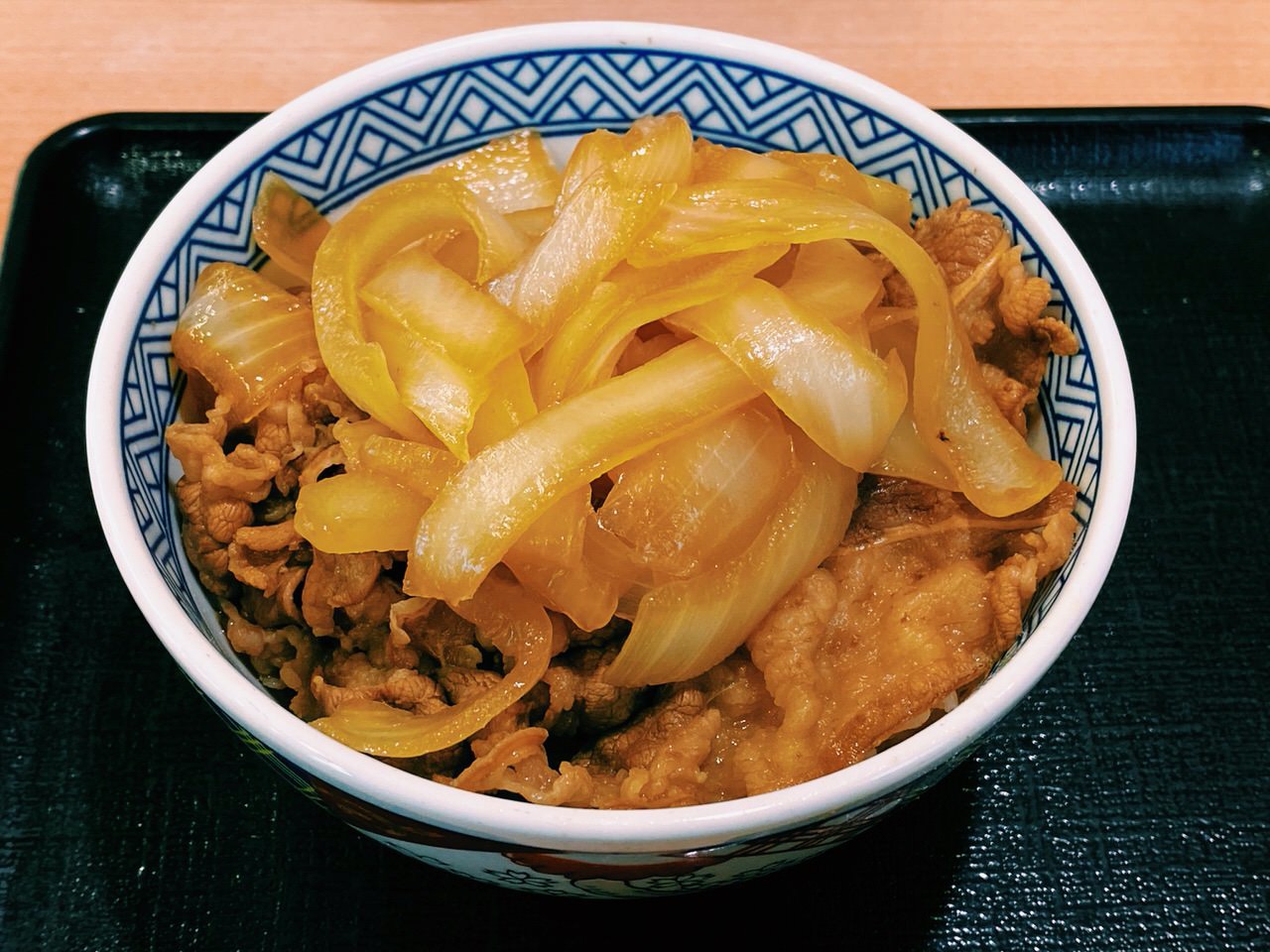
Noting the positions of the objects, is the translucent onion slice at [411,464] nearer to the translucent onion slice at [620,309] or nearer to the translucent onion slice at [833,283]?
the translucent onion slice at [620,309]

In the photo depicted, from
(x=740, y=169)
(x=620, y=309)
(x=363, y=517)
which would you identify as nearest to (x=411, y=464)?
(x=363, y=517)

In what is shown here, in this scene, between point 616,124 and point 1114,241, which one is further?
point 1114,241

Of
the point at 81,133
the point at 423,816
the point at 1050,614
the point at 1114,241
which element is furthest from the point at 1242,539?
the point at 81,133

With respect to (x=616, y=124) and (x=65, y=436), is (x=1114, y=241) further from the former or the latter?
(x=65, y=436)

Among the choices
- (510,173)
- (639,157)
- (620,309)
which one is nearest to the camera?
(620,309)

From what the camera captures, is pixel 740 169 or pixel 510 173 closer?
pixel 740 169

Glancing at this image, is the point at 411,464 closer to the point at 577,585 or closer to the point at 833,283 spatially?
the point at 577,585

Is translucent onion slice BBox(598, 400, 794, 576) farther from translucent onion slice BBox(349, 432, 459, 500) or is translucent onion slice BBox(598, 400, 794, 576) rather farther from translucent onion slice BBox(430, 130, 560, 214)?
translucent onion slice BBox(430, 130, 560, 214)

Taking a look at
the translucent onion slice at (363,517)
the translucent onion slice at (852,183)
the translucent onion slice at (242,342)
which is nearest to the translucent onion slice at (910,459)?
the translucent onion slice at (852,183)
